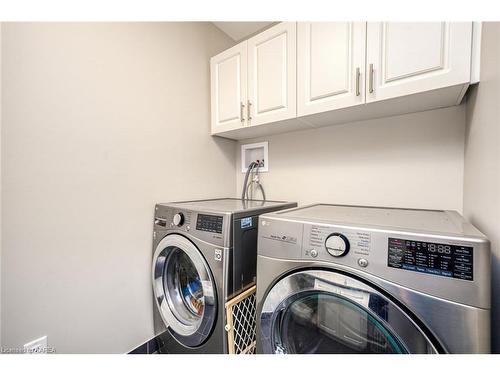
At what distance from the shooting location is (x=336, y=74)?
1.04 metres

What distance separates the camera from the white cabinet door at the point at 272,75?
1.18 meters

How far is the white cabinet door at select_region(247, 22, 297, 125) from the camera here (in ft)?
3.89

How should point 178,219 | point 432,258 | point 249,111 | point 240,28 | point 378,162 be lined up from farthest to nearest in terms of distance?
1. point 240,28
2. point 249,111
3. point 378,162
4. point 178,219
5. point 432,258

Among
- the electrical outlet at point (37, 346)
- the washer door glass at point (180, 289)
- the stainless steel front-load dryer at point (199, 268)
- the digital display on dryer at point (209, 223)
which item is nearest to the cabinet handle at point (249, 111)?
the stainless steel front-load dryer at point (199, 268)

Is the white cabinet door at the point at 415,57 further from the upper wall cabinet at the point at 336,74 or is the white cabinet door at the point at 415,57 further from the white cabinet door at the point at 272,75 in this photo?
the white cabinet door at the point at 272,75

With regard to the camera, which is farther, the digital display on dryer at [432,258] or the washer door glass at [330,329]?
the washer door glass at [330,329]

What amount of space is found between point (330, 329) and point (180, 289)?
913mm

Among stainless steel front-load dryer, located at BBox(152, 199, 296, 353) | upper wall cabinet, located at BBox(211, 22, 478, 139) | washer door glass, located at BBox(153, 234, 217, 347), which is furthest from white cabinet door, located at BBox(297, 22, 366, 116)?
washer door glass, located at BBox(153, 234, 217, 347)

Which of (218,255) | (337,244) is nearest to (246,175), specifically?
(218,255)

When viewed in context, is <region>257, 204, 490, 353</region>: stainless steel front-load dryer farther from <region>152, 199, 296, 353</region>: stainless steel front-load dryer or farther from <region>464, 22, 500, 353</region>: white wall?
<region>152, 199, 296, 353</region>: stainless steel front-load dryer

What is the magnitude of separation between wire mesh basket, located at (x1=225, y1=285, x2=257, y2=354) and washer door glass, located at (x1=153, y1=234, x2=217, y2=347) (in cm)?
16

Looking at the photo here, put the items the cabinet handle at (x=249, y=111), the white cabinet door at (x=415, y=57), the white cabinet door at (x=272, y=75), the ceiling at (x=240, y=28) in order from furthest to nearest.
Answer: the ceiling at (x=240, y=28)
the cabinet handle at (x=249, y=111)
the white cabinet door at (x=272, y=75)
the white cabinet door at (x=415, y=57)

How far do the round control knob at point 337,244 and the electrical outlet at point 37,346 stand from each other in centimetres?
130

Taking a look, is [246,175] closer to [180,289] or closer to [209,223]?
[209,223]
